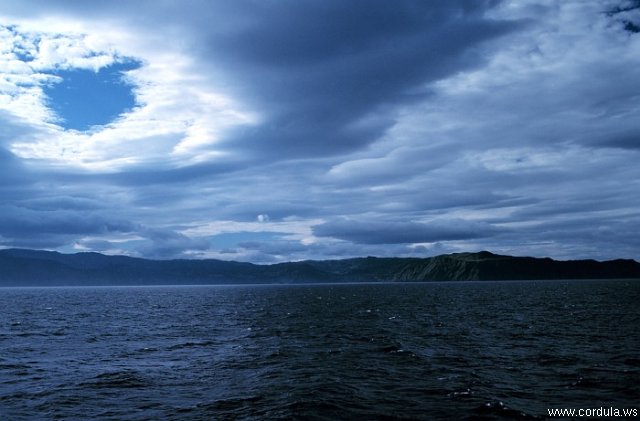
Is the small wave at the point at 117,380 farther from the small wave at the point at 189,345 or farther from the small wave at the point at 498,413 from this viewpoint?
the small wave at the point at 498,413

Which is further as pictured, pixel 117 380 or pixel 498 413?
pixel 117 380

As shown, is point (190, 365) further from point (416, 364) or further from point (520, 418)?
point (520, 418)

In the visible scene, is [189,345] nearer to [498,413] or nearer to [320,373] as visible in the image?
[320,373]

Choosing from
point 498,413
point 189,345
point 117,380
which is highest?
point 498,413

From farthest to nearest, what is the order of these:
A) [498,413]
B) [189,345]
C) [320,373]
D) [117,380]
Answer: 1. [189,345]
2. [320,373]
3. [117,380]
4. [498,413]

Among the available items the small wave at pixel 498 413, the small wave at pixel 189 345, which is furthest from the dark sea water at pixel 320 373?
the small wave at pixel 189 345

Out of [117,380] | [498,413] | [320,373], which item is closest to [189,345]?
[117,380]

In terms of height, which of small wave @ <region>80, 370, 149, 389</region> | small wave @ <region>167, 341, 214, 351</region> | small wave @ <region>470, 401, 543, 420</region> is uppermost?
small wave @ <region>470, 401, 543, 420</region>

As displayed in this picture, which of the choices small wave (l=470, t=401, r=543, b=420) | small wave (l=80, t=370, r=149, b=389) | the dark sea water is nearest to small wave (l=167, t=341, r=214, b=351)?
the dark sea water

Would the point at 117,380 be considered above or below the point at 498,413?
below

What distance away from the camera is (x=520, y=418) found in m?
26.4

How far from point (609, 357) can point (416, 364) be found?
17333 millimetres

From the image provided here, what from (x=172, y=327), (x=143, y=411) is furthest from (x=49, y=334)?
(x=143, y=411)

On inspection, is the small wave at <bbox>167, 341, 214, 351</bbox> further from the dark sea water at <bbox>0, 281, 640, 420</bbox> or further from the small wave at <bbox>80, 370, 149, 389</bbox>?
the small wave at <bbox>80, 370, 149, 389</bbox>
